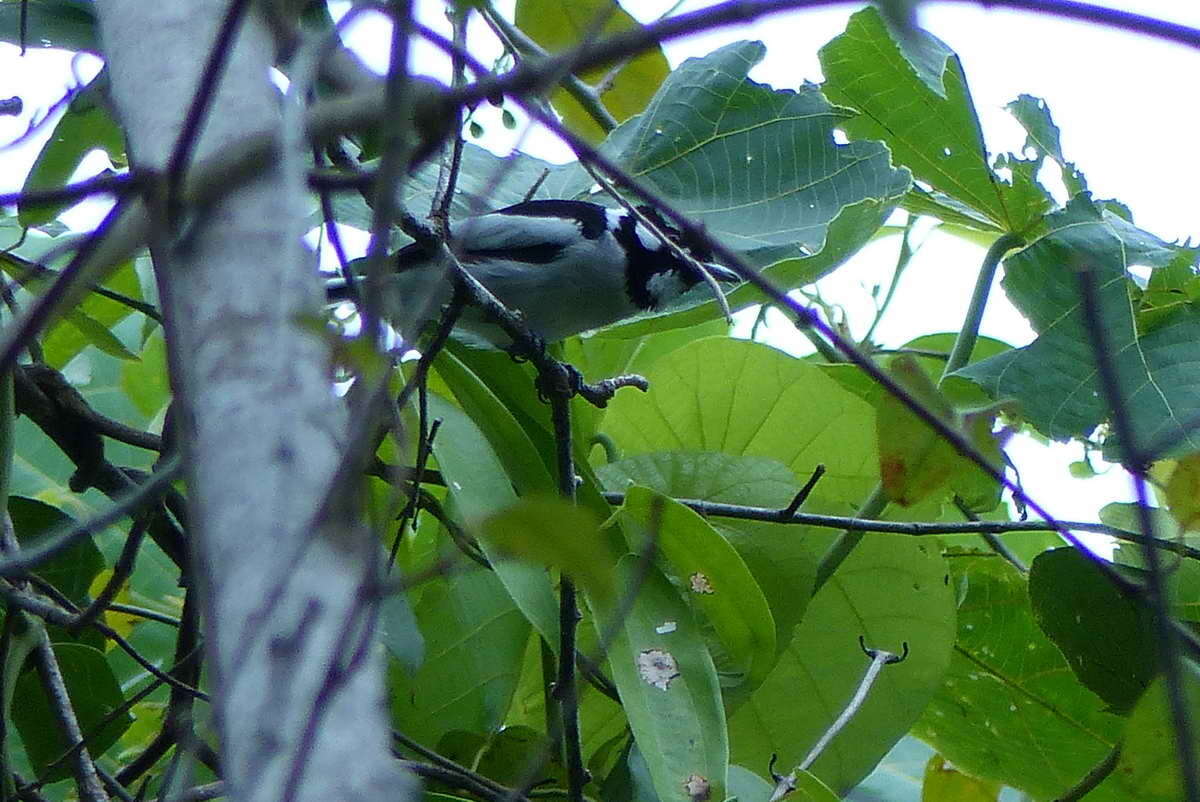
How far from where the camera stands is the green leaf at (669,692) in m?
1.19

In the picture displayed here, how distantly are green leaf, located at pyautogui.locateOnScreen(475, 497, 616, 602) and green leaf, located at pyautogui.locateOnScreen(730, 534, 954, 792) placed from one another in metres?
1.00

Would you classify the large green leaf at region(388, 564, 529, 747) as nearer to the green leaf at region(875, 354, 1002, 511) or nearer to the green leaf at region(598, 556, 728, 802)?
the green leaf at region(598, 556, 728, 802)

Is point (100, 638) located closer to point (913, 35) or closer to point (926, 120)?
point (926, 120)

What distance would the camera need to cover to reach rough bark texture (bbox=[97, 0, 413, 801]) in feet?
1.47

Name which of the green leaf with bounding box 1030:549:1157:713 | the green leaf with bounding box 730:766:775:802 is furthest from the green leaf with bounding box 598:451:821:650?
the green leaf with bounding box 1030:549:1157:713

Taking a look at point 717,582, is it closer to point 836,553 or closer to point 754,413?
point 836,553

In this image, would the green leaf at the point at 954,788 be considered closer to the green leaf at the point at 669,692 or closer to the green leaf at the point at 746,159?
the green leaf at the point at 669,692

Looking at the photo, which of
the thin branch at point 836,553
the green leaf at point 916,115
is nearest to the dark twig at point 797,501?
the thin branch at point 836,553

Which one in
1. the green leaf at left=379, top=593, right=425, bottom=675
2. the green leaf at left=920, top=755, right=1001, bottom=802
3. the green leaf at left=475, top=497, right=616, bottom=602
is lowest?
the green leaf at left=920, top=755, right=1001, bottom=802

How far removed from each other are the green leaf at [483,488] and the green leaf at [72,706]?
389 millimetres

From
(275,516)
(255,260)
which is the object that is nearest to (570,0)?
(255,260)

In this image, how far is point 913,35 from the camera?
1.54 feet

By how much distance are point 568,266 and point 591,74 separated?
90 cm

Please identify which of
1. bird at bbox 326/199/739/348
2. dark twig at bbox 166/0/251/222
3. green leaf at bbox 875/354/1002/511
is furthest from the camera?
bird at bbox 326/199/739/348
